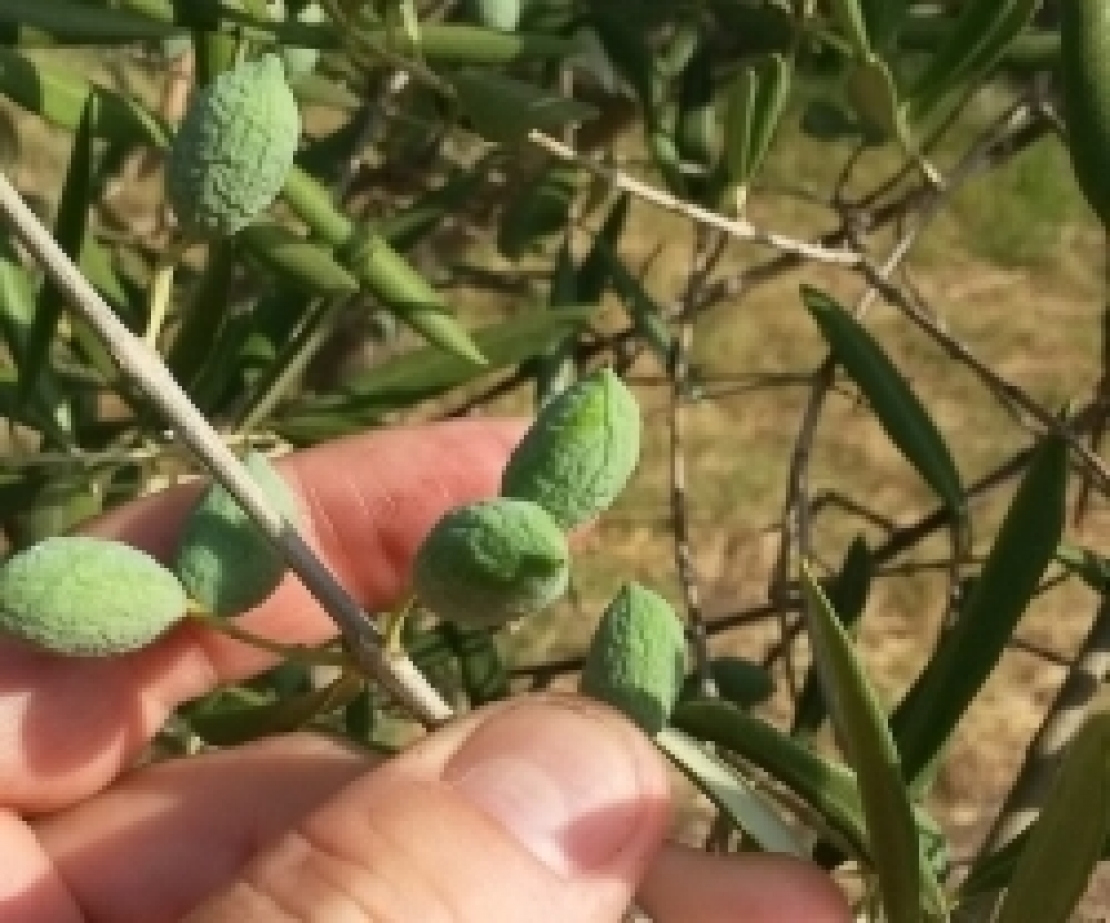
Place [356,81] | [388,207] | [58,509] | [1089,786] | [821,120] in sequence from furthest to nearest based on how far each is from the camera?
1. [388,207]
2. [821,120]
3. [356,81]
4. [58,509]
5. [1089,786]

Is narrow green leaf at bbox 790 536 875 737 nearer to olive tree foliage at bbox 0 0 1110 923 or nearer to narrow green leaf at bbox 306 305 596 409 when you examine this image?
olive tree foliage at bbox 0 0 1110 923

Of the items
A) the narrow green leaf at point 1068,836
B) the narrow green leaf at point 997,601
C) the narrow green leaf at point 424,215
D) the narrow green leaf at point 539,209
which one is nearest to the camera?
the narrow green leaf at point 1068,836

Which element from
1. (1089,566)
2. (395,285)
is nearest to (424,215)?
(395,285)

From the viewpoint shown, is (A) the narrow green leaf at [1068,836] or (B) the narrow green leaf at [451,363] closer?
(A) the narrow green leaf at [1068,836]

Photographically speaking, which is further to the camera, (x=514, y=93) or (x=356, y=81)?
(x=356, y=81)

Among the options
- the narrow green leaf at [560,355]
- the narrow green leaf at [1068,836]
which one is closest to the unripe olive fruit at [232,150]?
the narrow green leaf at [1068,836]

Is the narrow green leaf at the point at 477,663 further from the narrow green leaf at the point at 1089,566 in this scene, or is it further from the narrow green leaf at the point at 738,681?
the narrow green leaf at the point at 1089,566

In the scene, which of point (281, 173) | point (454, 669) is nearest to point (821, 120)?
point (454, 669)

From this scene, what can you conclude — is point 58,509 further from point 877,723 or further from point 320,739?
point 877,723
